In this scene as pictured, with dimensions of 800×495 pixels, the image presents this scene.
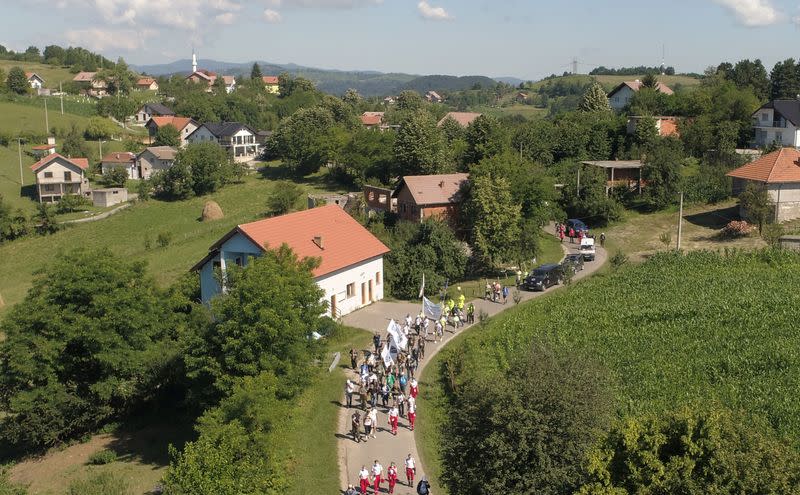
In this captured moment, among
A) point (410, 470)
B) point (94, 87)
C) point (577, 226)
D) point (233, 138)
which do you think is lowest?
point (410, 470)

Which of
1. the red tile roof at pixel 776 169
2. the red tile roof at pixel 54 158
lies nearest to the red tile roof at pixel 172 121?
the red tile roof at pixel 54 158

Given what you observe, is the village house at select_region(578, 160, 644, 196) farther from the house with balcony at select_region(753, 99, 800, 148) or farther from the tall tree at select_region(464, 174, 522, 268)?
the tall tree at select_region(464, 174, 522, 268)

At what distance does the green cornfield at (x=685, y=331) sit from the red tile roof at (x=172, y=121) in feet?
259

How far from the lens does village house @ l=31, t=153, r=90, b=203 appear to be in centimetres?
7609

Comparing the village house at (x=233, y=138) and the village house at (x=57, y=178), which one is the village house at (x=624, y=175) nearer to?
the village house at (x=57, y=178)

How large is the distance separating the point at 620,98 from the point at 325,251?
63705 millimetres

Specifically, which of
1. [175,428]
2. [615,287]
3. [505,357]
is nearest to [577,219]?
[615,287]

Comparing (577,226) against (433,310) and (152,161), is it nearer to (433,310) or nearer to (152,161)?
(433,310)

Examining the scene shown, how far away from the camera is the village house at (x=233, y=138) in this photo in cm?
9456

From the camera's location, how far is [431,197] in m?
46.7

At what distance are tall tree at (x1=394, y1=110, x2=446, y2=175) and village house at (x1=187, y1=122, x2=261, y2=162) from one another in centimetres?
3788

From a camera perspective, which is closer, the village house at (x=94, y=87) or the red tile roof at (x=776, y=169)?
the red tile roof at (x=776, y=169)

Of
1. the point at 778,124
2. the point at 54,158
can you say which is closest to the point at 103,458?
the point at 778,124

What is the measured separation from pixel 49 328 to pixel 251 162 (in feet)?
217
